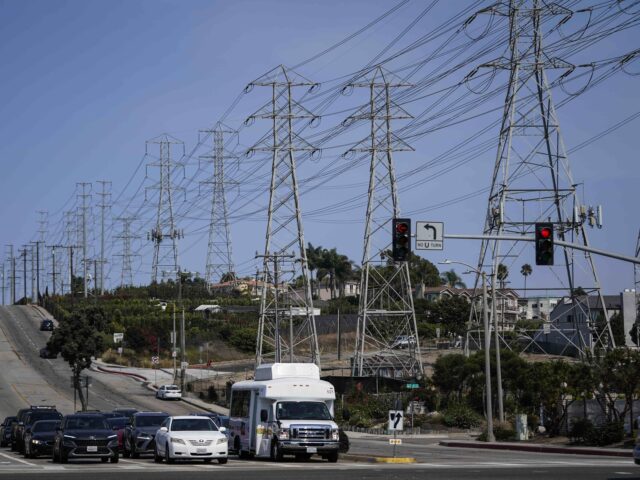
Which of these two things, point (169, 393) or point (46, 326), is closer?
point (169, 393)

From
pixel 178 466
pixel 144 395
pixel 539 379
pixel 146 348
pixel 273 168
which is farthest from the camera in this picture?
pixel 146 348

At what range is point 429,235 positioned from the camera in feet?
118

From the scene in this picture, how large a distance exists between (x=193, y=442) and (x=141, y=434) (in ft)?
22.6

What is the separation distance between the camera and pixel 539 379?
2079 inches

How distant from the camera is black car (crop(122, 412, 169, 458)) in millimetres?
40844

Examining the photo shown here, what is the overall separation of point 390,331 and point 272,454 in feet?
162

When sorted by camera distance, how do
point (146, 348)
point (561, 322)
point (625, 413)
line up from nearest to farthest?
point (625, 413) < point (561, 322) < point (146, 348)

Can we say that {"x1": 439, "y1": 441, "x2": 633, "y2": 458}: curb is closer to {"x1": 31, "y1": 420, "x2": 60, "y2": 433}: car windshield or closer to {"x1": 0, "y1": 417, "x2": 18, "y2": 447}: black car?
{"x1": 31, "y1": 420, "x2": 60, "y2": 433}: car windshield

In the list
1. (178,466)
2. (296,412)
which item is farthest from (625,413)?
(178,466)

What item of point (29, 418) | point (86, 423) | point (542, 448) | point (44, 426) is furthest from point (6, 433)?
point (542, 448)

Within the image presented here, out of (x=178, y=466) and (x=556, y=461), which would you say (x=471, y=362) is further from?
(x=178, y=466)

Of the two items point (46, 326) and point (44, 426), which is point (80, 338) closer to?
point (46, 326)

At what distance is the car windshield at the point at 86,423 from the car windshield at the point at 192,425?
2542 mm

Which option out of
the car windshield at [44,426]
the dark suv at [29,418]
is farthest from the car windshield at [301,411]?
the dark suv at [29,418]
